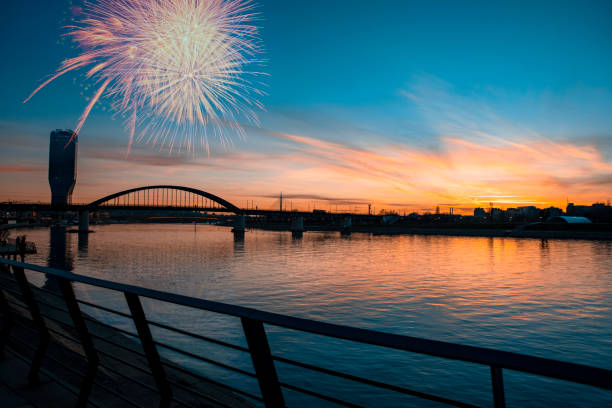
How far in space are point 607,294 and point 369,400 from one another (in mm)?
26818

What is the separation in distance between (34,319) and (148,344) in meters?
2.58

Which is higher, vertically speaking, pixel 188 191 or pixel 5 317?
pixel 188 191

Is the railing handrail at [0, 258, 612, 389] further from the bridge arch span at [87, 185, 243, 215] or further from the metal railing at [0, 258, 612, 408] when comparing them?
the bridge arch span at [87, 185, 243, 215]

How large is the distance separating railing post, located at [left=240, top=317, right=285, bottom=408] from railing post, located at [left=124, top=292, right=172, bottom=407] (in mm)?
1072

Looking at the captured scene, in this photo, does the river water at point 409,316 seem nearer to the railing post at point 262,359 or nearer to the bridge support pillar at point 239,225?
the railing post at point 262,359

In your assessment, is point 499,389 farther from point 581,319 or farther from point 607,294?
point 607,294

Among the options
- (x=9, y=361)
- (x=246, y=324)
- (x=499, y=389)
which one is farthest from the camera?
(x=9, y=361)

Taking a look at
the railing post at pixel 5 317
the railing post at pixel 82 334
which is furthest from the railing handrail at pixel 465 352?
the railing post at pixel 5 317

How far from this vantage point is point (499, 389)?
1.85 metres

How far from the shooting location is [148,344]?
3588mm

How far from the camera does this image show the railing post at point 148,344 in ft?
11.0

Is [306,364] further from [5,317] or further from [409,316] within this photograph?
[409,316]

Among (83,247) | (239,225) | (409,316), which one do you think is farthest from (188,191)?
(409,316)

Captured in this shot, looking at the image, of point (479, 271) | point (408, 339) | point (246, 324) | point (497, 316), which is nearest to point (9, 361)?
point (246, 324)
